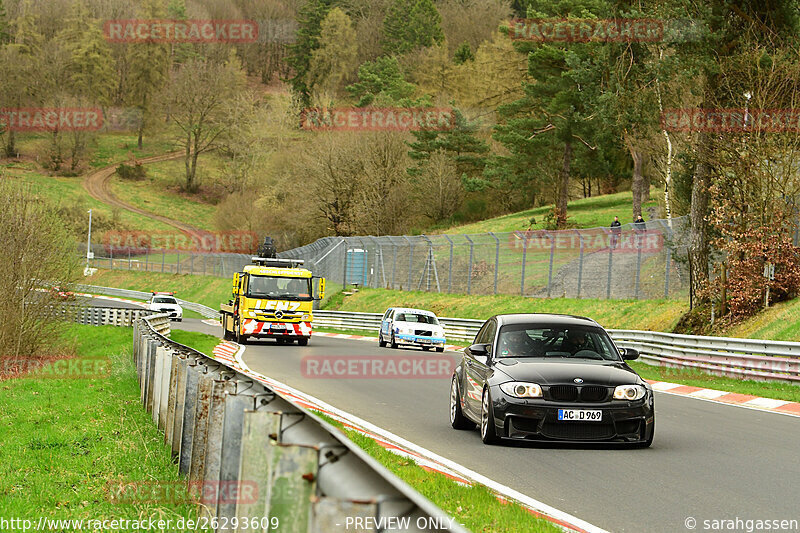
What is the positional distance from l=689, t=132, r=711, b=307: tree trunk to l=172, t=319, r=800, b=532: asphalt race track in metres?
11.8

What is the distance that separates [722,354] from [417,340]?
14.1 metres

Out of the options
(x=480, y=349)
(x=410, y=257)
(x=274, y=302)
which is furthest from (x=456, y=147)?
(x=480, y=349)

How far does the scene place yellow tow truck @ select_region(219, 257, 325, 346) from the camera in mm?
33969

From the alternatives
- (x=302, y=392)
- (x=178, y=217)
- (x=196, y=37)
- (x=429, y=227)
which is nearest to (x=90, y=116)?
(x=178, y=217)

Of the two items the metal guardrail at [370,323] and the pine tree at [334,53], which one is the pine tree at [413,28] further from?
the metal guardrail at [370,323]

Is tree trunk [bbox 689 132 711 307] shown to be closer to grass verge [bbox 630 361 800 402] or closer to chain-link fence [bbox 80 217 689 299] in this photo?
chain-link fence [bbox 80 217 689 299]

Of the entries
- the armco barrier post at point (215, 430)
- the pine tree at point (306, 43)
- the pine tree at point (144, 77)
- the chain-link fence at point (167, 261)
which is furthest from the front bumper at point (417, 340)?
the pine tree at point (144, 77)

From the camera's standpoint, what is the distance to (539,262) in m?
41.2

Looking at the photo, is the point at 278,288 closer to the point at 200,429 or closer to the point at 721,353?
the point at 721,353

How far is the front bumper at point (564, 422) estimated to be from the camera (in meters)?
11.0

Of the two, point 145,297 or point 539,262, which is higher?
point 539,262

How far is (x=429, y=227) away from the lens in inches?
3103

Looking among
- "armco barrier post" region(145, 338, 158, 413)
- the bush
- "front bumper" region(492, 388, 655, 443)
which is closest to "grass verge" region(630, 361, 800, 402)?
"front bumper" region(492, 388, 655, 443)

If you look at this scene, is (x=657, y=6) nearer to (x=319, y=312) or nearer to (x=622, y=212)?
(x=319, y=312)
